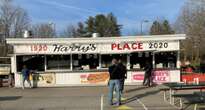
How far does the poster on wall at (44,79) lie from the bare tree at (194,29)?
3388 cm

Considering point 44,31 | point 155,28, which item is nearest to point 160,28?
point 155,28

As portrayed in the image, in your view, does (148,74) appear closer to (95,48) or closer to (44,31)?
(95,48)

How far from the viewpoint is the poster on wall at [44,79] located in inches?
1241

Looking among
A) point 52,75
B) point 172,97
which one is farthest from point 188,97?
point 52,75

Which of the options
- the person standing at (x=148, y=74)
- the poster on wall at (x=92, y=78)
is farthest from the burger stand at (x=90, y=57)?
the person standing at (x=148, y=74)

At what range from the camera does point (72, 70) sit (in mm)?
31828

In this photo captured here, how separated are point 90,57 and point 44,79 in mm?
3544

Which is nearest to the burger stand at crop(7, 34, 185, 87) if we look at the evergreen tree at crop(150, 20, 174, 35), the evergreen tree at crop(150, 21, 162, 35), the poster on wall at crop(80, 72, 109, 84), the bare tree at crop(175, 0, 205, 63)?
the poster on wall at crop(80, 72, 109, 84)

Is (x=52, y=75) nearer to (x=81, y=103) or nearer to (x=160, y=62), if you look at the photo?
(x=160, y=62)

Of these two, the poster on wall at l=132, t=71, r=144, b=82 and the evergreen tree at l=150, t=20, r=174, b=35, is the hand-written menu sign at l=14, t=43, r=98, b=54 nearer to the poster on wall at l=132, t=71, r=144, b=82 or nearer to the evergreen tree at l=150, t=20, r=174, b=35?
the poster on wall at l=132, t=71, r=144, b=82

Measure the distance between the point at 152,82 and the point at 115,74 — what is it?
497 inches

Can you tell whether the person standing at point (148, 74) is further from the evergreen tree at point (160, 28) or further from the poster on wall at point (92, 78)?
the evergreen tree at point (160, 28)

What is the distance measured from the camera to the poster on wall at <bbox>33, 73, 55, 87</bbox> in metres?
31.5

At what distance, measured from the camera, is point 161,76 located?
1246 inches
